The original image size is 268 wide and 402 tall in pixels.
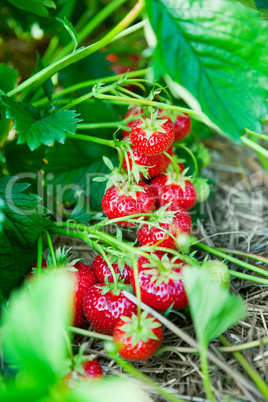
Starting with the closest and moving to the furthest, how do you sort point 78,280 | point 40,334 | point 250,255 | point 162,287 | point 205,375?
point 40,334
point 205,375
point 162,287
point 78,280
point 250,255

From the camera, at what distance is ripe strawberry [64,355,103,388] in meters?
0.62

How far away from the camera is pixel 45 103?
3.46 ft

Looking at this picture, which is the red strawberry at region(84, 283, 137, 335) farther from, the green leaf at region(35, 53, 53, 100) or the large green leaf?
the green leaf at region(35, 53, 53, 100)

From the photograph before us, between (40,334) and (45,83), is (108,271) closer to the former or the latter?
(40,334)

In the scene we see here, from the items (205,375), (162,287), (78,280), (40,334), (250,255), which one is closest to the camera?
(40,334)

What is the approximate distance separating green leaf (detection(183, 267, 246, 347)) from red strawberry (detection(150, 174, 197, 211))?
315 mm

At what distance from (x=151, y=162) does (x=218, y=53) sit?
0.28 m

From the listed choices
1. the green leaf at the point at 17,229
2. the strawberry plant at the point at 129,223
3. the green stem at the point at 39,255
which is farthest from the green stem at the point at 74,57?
the green stem at the point at 39,255

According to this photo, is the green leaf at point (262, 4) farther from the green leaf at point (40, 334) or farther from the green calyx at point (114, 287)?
the green leaf at point (40, 334)

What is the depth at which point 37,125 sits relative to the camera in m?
0.83

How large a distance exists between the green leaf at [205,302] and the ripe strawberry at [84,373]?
0.61 feet

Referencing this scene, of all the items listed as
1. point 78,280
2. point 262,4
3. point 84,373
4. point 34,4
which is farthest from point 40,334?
point 262,4

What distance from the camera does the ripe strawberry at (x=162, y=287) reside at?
0.70m

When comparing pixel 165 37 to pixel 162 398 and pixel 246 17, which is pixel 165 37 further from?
pixel 162 398
